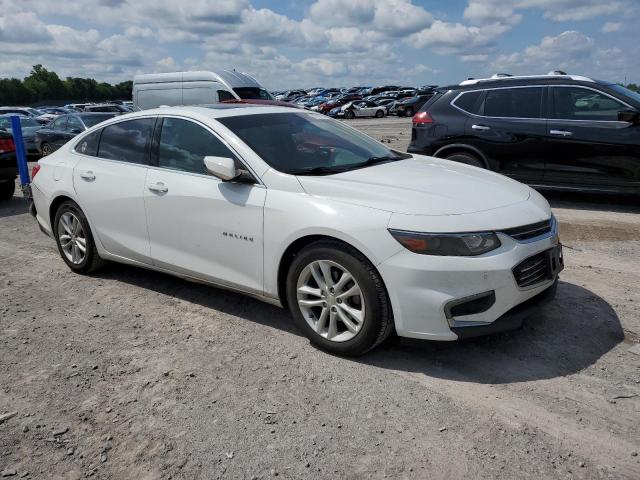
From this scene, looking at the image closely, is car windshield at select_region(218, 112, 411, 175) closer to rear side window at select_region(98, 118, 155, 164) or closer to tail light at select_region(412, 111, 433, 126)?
rear side window at select_region(98, 118, 155, 164)

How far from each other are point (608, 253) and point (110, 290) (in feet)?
15.5

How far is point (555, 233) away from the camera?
3750mm

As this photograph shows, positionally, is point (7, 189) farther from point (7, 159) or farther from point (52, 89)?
point (52, 89)

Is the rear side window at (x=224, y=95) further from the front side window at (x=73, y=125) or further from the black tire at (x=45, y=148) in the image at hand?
the black tire at (x=45, y=148)

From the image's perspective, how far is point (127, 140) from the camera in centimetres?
486

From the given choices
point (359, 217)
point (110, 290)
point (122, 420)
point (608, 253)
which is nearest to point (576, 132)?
point (608, 253)

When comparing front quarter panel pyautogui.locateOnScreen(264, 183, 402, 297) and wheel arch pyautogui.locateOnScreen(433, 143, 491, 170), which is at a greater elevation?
front quarter panel pyautogui.locateOnScreen(264, 183, 402, 297)

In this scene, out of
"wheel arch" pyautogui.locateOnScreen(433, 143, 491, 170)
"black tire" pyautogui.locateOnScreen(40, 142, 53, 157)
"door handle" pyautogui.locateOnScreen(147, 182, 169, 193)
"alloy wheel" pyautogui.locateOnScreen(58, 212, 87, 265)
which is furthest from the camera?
"black tire" pyautogui.locateOnScreen(40, 142, 53, 157)

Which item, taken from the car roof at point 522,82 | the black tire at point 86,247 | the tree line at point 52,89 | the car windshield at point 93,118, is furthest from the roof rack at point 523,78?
the tree line at point 52,89

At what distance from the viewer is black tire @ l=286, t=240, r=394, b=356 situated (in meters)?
3.35

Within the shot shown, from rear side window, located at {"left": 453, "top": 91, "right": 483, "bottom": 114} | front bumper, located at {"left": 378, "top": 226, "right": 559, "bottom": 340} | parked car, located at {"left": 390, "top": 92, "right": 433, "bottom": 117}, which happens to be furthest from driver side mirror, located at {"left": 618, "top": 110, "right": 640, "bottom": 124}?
parked car, located at {"left": 390, "top": 92, "right": 433, "bottom": 117}

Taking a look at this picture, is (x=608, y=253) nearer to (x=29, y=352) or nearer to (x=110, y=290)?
(x=110, y=290)

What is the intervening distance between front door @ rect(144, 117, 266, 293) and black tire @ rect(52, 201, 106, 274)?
3.09 ft

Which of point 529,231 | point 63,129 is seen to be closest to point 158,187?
point 529,231
